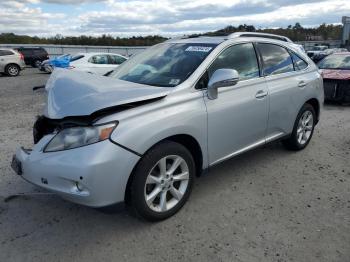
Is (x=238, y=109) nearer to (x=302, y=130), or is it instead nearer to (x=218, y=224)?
(x=218, y=224)

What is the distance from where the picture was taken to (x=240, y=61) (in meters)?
4.11

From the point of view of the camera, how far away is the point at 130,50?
34594mm

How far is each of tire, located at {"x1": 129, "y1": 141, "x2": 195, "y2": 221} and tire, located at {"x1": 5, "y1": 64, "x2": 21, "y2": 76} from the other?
19038 millimetres

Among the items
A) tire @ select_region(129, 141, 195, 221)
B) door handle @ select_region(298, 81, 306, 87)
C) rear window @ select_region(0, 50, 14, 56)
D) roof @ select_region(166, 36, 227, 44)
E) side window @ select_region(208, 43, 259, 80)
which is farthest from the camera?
rear window @ select_region(0, 50, 14, 56)

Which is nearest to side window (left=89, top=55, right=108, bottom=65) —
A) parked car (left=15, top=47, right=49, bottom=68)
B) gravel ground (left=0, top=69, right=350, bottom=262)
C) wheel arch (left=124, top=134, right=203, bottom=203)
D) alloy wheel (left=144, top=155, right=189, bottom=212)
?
gravel ground (left=0, top=69, right=350, bottom=262)

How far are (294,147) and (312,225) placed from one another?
216 centimetres

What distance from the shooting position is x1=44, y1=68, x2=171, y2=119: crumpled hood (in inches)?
117

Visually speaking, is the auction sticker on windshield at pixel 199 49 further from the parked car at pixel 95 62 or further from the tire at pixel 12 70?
the tire at pixel 12 70

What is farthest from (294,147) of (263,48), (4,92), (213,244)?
(4,92)

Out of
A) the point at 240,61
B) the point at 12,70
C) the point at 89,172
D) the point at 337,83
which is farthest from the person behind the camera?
the point at 12,70

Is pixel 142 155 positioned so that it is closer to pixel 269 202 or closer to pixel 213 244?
pixel 213 244

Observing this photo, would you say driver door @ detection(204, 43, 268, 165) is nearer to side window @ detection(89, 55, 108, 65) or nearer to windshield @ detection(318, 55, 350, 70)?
windshield @ detection(318, 55, 350, 70)

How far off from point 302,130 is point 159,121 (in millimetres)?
3048

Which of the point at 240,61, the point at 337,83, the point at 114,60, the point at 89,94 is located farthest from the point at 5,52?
the point at 89,94
